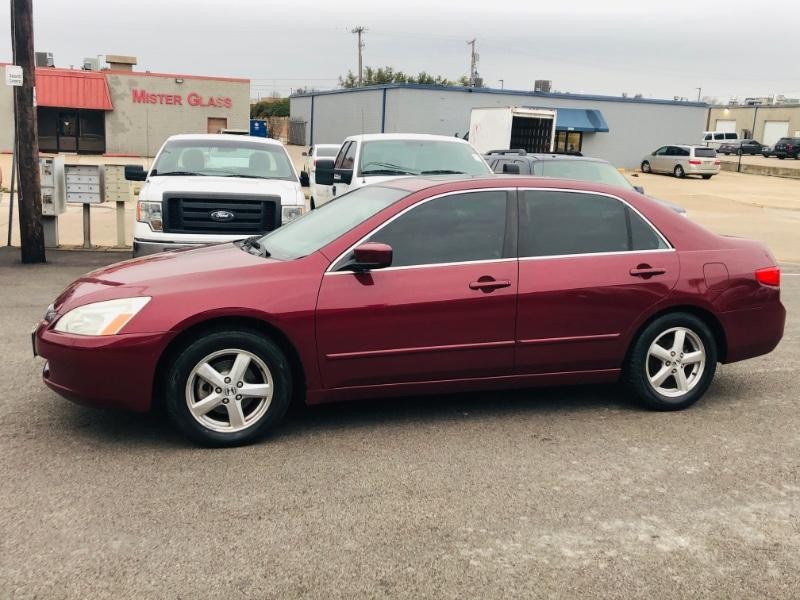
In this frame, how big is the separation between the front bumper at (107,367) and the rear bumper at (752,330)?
3645 mm

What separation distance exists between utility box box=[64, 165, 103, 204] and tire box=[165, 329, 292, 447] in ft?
28.2

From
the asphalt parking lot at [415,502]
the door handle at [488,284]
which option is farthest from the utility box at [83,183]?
the door handle at [488,284]

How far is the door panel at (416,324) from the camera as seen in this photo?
4742mm

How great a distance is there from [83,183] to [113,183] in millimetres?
422

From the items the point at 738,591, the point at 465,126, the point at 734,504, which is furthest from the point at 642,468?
the point at 465,126

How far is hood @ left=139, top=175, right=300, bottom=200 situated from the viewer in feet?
30.1

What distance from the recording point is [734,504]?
4.08 metres

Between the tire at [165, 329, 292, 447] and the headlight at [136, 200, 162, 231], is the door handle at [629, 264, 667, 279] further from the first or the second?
the headlight at [136, 200, 162, 231]

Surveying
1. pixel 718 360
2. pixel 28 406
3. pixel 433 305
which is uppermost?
pixel 433 305

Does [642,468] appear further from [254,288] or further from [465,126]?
[465,126]

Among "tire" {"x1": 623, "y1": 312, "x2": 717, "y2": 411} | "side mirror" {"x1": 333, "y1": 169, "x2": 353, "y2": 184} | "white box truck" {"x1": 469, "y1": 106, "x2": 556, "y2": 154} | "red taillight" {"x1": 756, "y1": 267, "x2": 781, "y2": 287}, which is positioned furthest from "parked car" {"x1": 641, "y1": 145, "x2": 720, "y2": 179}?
"tire" {"x1": 623, "y1": 312, "x2": 717, "y2": 411}

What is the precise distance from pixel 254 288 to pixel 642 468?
2355 mm

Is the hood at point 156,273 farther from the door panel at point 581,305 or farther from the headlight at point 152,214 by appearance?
the headlight at point 152,214

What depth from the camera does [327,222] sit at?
548 centimetres
